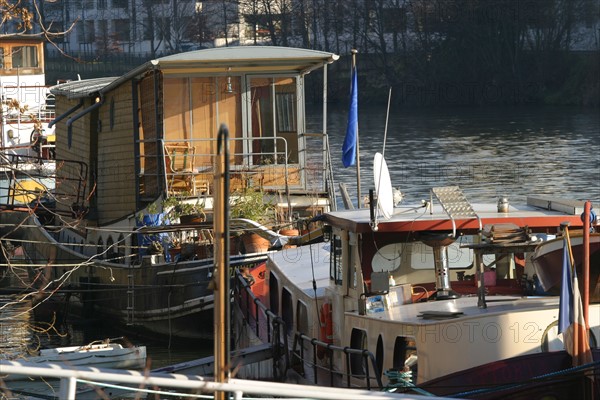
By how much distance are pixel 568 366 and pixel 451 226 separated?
214 cm

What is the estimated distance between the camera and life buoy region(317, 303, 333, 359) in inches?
578

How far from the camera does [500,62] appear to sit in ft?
282

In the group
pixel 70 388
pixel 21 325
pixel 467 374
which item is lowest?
pixel 21 325

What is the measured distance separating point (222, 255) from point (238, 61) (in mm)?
17184

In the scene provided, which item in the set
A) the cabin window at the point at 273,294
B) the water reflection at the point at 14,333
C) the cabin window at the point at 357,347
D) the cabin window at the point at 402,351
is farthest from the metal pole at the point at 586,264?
the water reflection at the point at 14,333

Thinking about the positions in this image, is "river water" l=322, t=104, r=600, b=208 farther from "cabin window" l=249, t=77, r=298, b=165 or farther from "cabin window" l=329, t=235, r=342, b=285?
"cabin window" l=329, t=235, r=342, b=285

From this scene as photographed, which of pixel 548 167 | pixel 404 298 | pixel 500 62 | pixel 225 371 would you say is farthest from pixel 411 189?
pixel 500 62

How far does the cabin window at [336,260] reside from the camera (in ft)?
46.8

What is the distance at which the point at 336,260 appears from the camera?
1439 centimetres

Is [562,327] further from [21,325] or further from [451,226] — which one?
[21,325]

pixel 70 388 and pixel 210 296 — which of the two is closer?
pixel 70 388

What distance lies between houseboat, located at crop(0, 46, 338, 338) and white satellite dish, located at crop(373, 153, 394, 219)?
8271 mm

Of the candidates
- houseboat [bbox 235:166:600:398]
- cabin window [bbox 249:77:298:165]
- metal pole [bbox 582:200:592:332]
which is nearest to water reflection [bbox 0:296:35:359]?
cabin window [bbox 249:77:298:165]

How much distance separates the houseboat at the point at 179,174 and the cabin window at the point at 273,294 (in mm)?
3156
